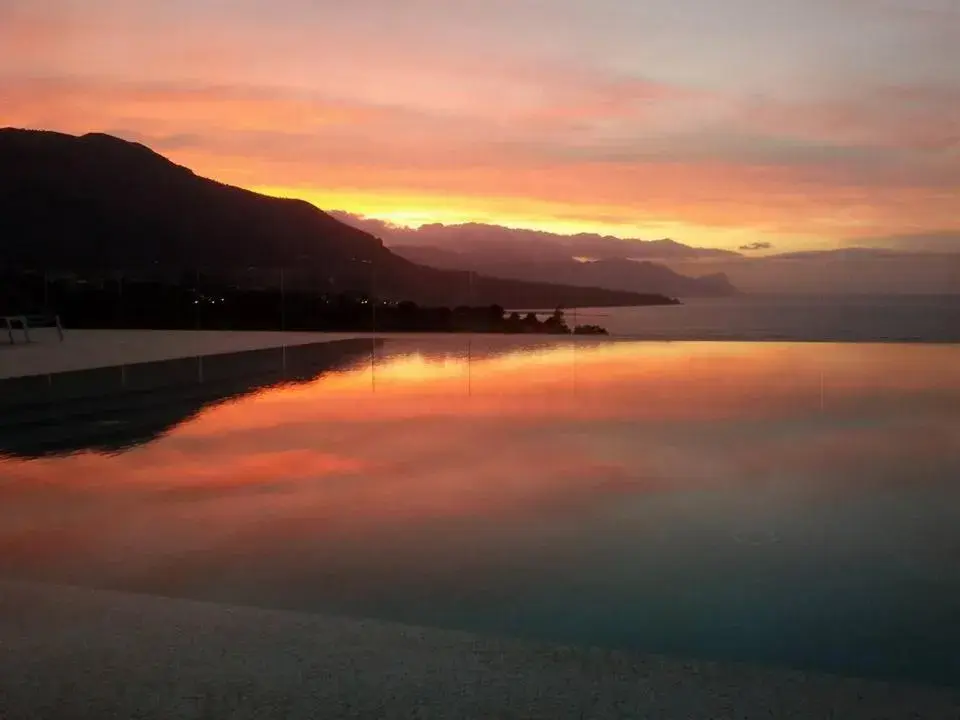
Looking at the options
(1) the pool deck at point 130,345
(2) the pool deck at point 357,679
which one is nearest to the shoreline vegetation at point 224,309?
(1) the pool deck at point 130,345

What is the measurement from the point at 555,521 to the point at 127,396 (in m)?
4.58

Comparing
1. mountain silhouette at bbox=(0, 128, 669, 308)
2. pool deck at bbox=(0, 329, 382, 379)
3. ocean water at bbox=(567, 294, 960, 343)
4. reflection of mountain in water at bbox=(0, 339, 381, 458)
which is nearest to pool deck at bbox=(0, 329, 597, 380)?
pool deck at bbox=(0, 329, 382, 379)

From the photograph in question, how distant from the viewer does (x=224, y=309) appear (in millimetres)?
16219

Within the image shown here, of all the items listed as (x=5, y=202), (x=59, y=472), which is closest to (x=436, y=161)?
(x=59, y=472)

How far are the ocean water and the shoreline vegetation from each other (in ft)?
7.75

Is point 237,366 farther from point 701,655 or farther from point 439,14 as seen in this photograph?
point 701,655

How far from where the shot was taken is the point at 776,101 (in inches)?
454

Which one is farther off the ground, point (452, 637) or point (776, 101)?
point (776, 101)

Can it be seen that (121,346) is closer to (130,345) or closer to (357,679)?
(130,345)

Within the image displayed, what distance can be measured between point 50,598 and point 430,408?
3996 millimetres

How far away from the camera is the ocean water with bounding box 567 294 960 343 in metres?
13.0

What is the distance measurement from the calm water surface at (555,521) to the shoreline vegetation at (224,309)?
9232 millimetres

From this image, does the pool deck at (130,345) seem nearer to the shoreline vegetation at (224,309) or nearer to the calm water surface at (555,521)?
the shoreline vegetation at (224,309)

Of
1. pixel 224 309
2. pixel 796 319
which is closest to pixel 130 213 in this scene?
pixel 224 309
